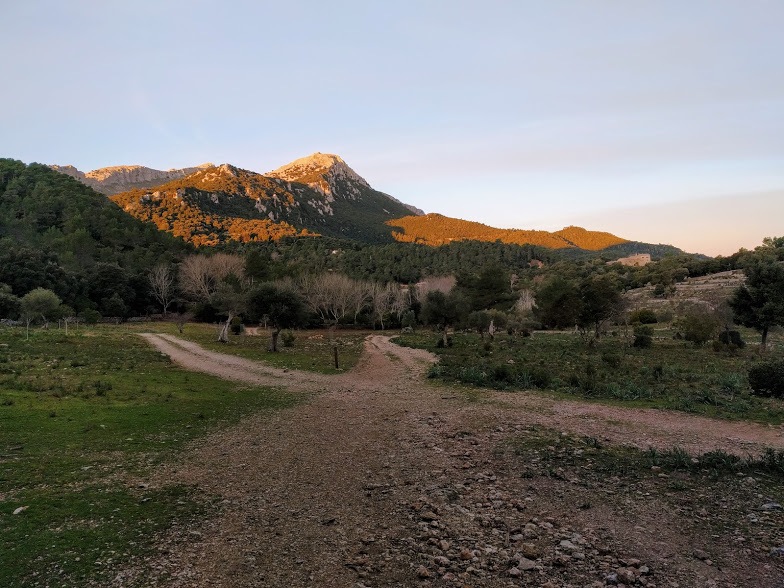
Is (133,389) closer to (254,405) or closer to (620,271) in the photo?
(254,405)

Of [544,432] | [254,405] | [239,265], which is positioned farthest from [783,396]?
[239,265]

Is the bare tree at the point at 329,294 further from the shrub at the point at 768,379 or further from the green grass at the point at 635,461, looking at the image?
the green grass at the point at 635,461

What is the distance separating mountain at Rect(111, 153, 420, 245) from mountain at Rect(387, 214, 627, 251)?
31.2ft

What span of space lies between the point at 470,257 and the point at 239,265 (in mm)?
65506

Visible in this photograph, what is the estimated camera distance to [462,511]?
8.02 meters

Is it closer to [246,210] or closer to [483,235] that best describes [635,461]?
[246,210]

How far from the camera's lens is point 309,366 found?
Answer: 27797mm

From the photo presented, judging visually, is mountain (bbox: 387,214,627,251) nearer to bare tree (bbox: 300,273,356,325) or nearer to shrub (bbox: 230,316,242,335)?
bare tree (bbox: 300,273,356,325)

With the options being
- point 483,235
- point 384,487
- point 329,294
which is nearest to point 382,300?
point 329,294

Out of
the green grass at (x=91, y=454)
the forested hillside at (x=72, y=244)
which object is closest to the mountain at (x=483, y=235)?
the forested hillside at (x=72, y=244)

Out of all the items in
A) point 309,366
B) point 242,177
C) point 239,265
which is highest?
point 242,177

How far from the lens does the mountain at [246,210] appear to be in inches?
4889

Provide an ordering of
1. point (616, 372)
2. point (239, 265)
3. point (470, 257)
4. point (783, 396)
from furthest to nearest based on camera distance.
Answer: point (470, 257), point (239, 265), point (616, 372), point (783, 396)

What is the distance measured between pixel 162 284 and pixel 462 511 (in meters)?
72.2
